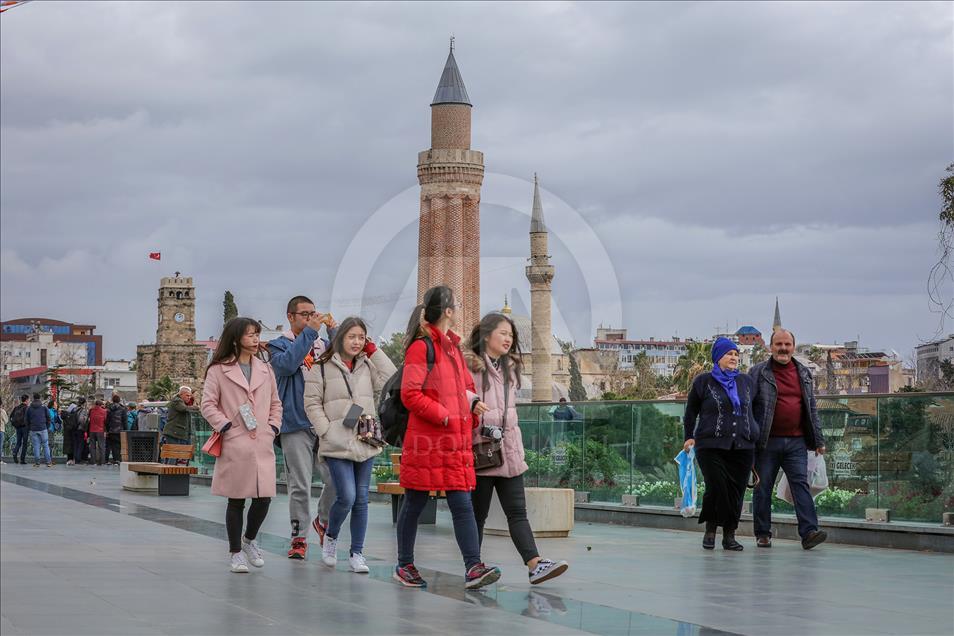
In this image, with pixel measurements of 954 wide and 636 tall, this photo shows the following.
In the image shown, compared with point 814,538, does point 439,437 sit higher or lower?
higher

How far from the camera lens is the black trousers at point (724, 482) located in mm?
11430

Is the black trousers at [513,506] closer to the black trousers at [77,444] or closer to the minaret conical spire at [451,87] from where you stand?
the black trousers at [77,444]

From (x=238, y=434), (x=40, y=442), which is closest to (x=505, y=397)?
(x=238, y=434)

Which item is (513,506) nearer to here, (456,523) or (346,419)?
(456,523)

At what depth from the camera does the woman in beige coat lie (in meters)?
9.39

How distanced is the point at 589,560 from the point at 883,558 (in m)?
2.33

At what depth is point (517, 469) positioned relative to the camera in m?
8.91

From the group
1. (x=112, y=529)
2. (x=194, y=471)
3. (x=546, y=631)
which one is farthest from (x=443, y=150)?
(x=546, y=631)

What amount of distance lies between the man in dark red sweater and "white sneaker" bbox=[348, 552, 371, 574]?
13.0 feet

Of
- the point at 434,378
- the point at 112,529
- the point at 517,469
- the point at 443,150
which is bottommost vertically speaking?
the point at 112,529

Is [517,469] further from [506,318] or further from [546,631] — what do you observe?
[546,631]

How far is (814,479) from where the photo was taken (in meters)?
12.0

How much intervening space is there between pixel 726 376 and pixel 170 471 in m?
9.37

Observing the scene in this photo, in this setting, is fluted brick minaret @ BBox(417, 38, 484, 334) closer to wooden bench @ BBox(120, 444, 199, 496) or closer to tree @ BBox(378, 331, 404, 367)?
tree @ BBox(378, 331, 404, 367)
